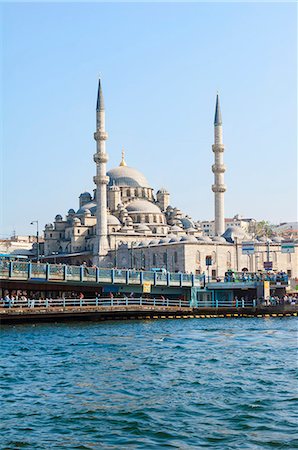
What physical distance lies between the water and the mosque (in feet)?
118

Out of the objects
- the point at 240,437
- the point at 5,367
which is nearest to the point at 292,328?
the point at 5,367

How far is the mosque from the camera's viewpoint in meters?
71.6

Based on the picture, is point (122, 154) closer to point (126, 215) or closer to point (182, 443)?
point (126, 215)

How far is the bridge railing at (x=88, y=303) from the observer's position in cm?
3697

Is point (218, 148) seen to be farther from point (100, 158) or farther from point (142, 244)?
point (142, 244)

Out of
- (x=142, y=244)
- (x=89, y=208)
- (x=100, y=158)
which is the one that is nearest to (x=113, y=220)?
(x=89, y=208)

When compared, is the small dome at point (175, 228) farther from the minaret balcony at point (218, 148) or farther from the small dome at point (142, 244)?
the minaret balcony at point (218, 148)

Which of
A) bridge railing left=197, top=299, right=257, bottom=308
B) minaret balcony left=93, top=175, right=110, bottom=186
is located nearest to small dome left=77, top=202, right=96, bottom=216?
minaret balcony left=93, top=175, right=110, bottom=186

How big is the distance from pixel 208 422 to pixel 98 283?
29.4 meters

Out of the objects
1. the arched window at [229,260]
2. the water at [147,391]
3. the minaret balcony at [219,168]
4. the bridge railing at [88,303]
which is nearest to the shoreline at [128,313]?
the bridge railing at [88,303]

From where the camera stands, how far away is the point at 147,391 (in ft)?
61.2

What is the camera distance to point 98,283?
44.4m

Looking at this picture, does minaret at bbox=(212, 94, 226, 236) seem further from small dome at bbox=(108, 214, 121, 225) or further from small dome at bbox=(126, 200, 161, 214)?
small dome at bbox=(126, 200, 161, 214)

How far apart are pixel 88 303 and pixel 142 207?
5095 cm
